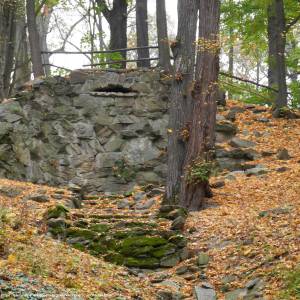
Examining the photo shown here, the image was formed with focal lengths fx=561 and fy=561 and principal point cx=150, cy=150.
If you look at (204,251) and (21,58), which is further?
(21,58)

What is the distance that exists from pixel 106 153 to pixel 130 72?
2415 millimetres

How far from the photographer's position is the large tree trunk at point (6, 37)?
17.4 meters

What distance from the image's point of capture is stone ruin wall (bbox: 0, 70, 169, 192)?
14.0 m

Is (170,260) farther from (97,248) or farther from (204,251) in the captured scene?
(97,248)

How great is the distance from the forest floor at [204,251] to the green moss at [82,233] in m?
0.46

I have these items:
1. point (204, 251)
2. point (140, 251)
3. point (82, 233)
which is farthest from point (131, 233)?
point (204, 251)

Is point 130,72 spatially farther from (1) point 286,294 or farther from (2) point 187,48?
(1) point 286,294

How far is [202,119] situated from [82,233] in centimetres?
341

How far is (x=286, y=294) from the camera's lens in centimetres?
583

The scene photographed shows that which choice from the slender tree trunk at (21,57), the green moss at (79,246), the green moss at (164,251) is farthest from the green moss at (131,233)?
the slender tree trunk at (21,57)

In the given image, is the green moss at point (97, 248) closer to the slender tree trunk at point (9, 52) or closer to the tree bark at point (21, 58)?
the slender tree trunk at point (9, 52)

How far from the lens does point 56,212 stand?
968 centimetres

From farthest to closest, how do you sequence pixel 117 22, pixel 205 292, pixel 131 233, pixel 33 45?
pixel 117 22 < pixel 33 45 < pixel 131 233 < pixel 205 292

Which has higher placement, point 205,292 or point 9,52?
point 9,52
